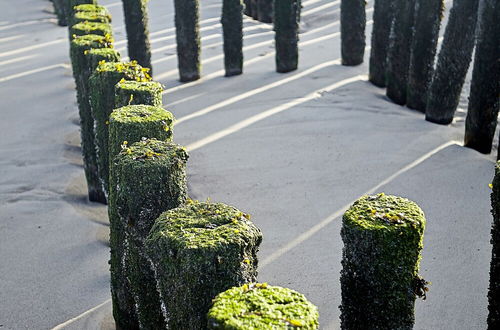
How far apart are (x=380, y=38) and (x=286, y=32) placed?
189 cm

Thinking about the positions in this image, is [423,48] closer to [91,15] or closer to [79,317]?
[91,15]

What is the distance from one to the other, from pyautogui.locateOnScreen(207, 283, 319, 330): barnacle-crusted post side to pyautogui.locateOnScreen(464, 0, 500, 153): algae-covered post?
5886mm

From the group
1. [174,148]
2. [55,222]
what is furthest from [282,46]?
[174,148]

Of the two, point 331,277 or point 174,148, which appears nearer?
point 174,148

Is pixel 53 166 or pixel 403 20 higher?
pixel 403 20

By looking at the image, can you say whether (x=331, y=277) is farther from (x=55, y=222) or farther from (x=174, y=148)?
(x=55, y=222)

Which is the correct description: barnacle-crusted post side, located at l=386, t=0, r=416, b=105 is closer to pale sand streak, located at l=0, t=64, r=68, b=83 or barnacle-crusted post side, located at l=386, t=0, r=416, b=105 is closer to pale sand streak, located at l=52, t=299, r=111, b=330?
pale sand streak, located at l=52, t=299, r=111, b=330

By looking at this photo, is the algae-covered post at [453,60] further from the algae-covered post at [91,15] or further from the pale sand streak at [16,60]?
the pale sand streak at [16,60]

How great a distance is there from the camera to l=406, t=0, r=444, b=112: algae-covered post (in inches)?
376

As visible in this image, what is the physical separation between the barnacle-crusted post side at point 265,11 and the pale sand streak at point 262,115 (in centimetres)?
578

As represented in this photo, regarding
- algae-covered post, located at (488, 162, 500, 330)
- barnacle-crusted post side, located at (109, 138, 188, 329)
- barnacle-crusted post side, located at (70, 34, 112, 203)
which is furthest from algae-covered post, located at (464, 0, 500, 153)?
barnacle-crusted post side, located at (109, 138, 188, 329)

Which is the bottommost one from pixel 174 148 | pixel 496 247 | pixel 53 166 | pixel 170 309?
pixel 53 166

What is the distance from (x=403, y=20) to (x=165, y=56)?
6080 millimetres

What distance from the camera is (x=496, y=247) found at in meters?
4.71
